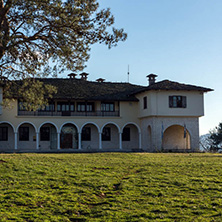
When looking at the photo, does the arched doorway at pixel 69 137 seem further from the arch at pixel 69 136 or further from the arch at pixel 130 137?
the arch at pixel 130 137

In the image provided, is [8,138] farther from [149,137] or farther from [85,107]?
[149,137]

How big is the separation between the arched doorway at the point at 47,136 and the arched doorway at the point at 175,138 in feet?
35.3

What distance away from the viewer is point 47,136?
34562mm

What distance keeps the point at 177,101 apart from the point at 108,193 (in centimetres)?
2278

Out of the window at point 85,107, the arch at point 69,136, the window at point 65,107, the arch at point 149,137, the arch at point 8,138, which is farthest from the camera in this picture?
the window at point 85,107

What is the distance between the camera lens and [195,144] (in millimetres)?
32969

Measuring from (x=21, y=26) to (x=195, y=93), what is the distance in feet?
66.8

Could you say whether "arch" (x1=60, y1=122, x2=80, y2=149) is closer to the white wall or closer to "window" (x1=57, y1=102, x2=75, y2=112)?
"window" (x1=57, y1=102, x2=75, y2=112)

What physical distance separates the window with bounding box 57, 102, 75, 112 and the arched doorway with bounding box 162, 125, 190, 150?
9.51 metres

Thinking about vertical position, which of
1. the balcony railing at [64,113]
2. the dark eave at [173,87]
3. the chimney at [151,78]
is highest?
the chimney at [151,78]

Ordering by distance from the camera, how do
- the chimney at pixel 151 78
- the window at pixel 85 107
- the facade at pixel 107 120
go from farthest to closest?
the chimney at pixel 151 78, the window at pixel 85 107, the facade at pixel 107 120

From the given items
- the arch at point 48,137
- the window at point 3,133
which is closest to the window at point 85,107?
the arch at point 48,137

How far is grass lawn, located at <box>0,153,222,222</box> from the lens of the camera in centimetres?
875

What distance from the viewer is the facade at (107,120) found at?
107 feet
